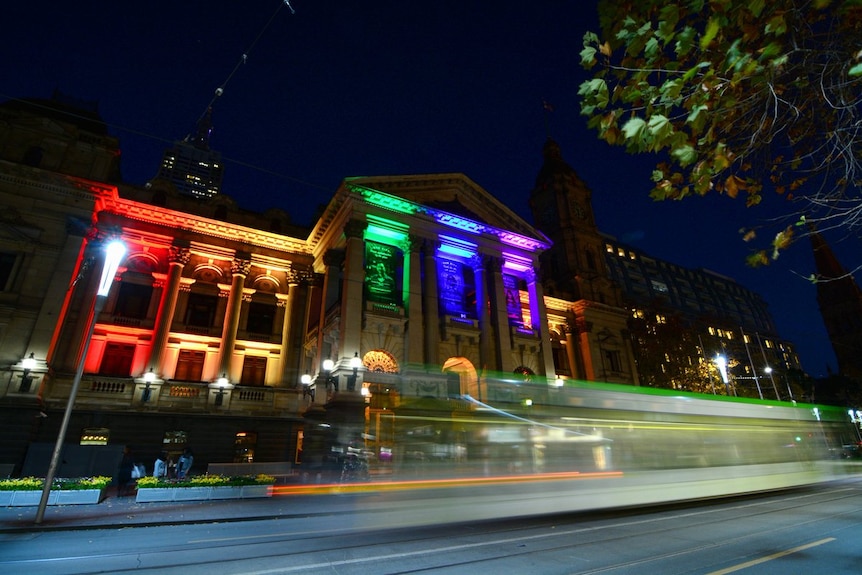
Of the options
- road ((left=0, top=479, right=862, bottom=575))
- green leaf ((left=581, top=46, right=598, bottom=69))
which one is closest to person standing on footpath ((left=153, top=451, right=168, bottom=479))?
road ((left=0, top=479, right=862, bottom=575))

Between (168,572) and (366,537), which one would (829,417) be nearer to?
(366,537)

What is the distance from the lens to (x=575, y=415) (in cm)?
923

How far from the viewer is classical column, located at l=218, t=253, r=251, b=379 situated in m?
24.7

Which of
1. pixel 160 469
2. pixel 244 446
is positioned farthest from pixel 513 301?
pixel 160 469

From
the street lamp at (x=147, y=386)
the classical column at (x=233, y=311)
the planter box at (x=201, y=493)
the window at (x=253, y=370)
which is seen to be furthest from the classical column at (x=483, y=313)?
the street lamp at (x=147, y=386)

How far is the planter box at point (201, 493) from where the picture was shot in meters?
14.1

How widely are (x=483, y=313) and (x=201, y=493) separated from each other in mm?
18394

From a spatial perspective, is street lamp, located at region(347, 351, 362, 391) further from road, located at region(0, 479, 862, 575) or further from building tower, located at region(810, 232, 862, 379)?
building tower, located at region(810, 232, 862, 379)

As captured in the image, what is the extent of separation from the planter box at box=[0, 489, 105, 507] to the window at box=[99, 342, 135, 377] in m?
10.9

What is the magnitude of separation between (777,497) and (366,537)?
14.5 m

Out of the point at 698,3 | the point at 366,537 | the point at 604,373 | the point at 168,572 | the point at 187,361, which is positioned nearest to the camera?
the point at 698,3

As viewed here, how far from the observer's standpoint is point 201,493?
14.9 meters

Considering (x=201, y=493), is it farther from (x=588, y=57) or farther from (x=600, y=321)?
(x=600, y=321)

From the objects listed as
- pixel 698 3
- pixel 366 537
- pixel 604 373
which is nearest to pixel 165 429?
pixel 366 537
